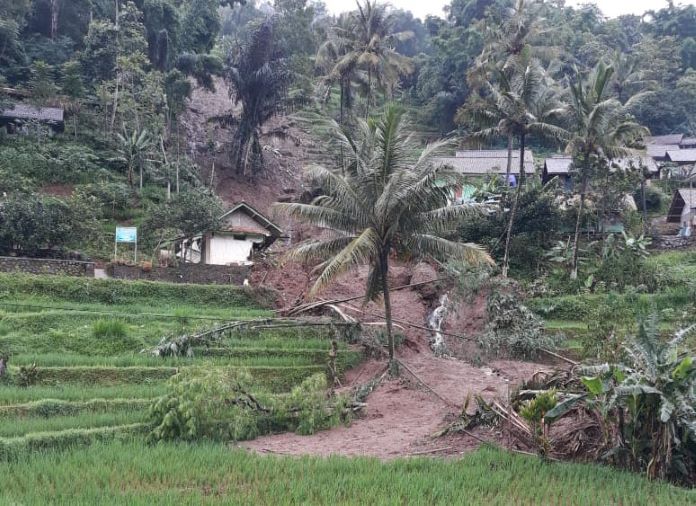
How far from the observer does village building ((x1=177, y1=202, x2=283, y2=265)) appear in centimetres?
2634

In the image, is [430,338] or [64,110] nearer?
[430,338]

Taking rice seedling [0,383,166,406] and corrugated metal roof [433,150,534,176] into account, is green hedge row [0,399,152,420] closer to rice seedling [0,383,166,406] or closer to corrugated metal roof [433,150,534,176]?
rice seedling [0,383,166,406]

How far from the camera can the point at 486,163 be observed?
43.1 metres

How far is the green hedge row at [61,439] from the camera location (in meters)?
9.79

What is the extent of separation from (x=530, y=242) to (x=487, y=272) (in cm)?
616

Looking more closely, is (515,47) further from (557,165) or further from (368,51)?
(557,165)

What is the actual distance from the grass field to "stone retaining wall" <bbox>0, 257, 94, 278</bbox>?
12.9m

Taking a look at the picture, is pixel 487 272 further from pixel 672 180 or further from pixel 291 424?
pixel 672 180

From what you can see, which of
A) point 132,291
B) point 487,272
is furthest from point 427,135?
point 132,291

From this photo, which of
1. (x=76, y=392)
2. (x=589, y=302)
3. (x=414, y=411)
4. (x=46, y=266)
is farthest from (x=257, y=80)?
(x=414, y=411)

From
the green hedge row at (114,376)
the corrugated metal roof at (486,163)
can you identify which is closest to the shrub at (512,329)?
the green hedge row at (114,376)

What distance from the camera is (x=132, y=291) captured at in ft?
68.4

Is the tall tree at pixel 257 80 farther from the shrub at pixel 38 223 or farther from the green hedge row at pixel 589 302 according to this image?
the green hedge row at pixel 589 302

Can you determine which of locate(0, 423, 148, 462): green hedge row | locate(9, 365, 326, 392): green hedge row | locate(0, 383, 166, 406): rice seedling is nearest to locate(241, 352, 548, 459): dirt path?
locate(0, 423, 148, 462): green hedge row
